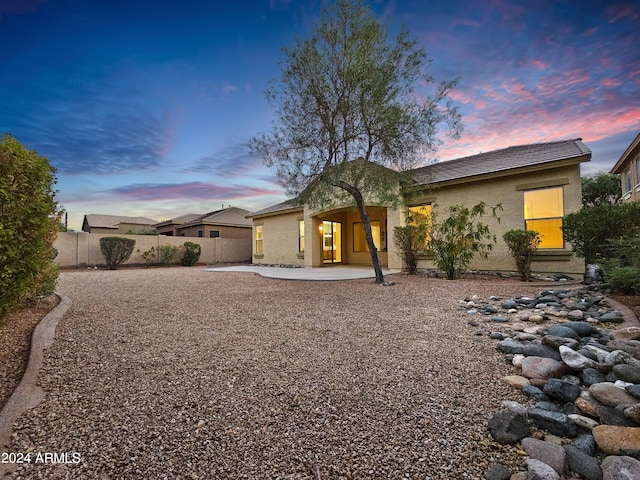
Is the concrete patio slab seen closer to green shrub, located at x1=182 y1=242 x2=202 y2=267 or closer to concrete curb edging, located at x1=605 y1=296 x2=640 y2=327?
concrete curb edging, located at x1=605 y1=296 x2=640 y2=327

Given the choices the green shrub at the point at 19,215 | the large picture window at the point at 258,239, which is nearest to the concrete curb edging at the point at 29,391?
the green shrub at the point at 19,215

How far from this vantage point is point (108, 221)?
3597 centimetres

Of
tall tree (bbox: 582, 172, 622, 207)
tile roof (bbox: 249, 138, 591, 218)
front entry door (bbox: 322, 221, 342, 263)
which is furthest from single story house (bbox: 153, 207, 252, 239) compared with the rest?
tall tree (bbox: 582, 172, 622, 207)

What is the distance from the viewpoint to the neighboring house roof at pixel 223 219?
2359cm

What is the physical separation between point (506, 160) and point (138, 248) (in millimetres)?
18020

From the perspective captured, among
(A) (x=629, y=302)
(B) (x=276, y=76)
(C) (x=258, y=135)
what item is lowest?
(A) (x=629, y=302)

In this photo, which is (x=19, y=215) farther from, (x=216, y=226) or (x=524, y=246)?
(x=216, y=226)

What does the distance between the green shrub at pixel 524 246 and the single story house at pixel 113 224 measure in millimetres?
34925

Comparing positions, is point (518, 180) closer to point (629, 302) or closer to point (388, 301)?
point (629, 302)

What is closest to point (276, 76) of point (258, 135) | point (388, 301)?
point (258, 135)

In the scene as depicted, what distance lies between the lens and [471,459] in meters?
1.56

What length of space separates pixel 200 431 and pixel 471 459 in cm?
150

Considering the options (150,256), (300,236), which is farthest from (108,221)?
(300,236)

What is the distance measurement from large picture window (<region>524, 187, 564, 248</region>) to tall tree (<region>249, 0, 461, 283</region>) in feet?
10.9
